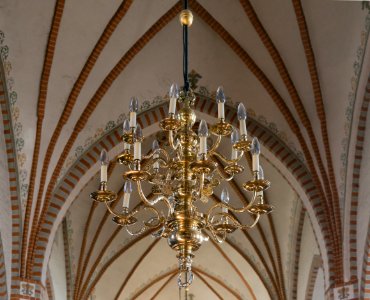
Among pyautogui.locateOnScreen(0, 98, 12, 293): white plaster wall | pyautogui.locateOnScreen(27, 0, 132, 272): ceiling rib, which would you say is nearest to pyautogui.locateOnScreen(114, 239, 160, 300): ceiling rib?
pyautogui.locateOnScreen(27, 0, 132, 272): ceiling rib

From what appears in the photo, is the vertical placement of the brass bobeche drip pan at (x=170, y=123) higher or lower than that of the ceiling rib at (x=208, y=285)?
lower

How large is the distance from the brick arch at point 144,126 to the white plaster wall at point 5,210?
0.46m

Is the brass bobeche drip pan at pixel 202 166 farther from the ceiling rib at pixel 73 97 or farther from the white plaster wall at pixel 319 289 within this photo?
the white plaster wall at pixel 319 289

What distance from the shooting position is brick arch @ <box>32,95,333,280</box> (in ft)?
41.8

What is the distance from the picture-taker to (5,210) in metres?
12.3

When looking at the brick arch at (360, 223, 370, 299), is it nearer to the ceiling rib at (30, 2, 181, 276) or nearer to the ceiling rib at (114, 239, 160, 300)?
the ceiling rib at (30, 2, 181, 276)

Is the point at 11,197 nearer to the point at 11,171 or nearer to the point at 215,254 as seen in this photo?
the point at 11,171

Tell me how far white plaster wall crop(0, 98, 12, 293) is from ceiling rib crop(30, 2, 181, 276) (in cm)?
41

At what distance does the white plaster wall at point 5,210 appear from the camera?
39.9 feet

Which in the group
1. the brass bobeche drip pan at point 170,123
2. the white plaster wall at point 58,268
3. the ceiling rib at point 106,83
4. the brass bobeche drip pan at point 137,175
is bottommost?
the brass bobeche drip pan at point 137,175

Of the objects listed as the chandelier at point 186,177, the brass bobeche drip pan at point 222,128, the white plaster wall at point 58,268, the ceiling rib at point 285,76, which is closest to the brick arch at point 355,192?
the ceiling rib at point 285,76

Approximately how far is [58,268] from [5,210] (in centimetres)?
425

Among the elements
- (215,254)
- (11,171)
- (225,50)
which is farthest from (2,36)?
(215,254)

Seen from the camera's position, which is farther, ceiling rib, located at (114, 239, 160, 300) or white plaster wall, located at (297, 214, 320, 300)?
ceiling rib, located at (114, 239, 160, 300)
